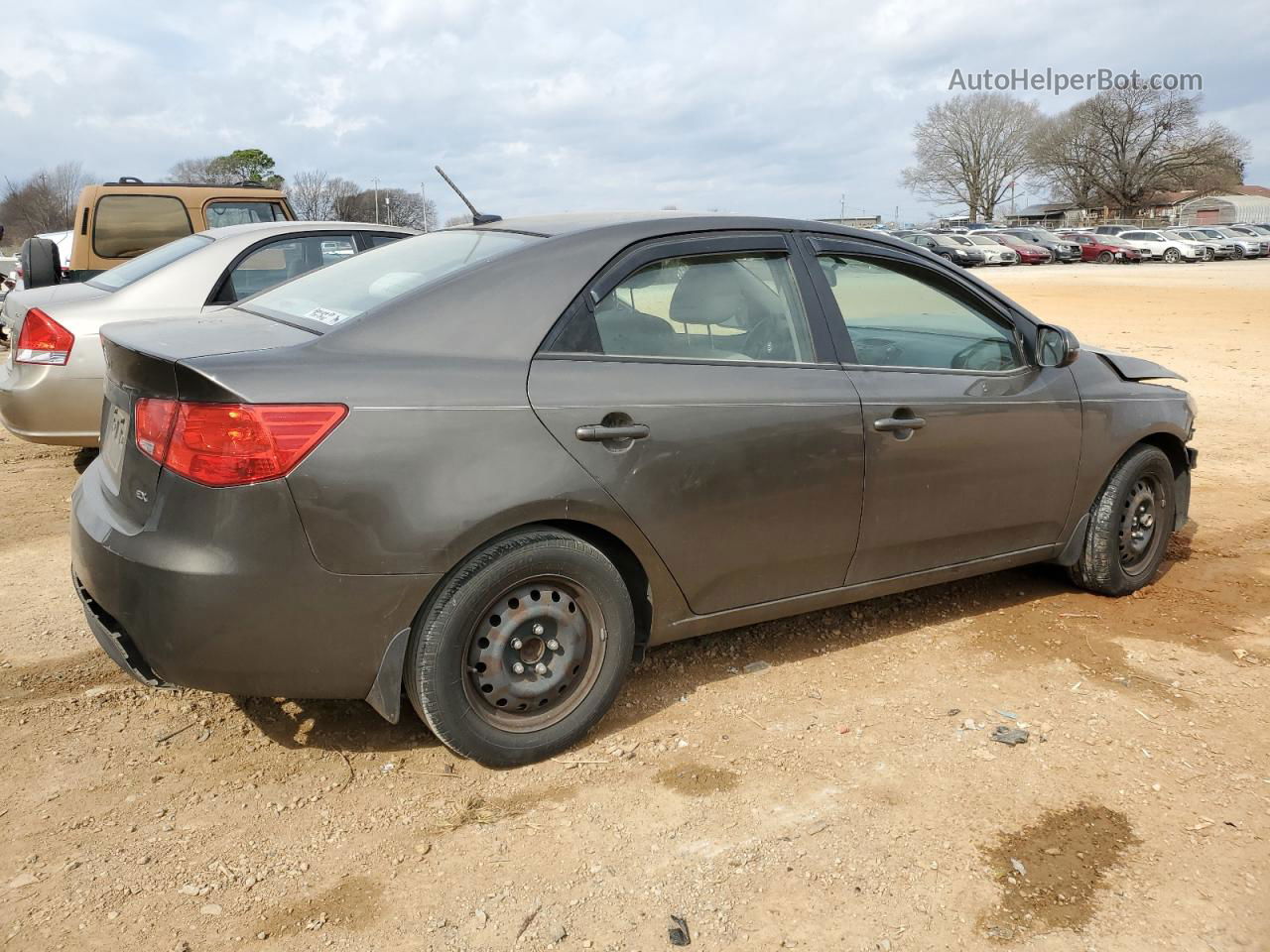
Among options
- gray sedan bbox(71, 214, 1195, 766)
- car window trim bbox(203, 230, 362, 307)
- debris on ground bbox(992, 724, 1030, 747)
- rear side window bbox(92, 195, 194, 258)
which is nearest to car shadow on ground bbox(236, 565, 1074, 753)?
gray sedan bbox(71, 214, 1195, 766)

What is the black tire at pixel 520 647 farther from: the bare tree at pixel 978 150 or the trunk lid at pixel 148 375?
the bare tree at pixel 978 150

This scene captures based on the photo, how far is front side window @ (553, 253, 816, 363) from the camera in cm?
333

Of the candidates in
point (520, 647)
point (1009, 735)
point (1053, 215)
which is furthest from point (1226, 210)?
point (520, 647)

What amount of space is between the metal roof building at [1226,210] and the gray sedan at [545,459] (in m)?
110

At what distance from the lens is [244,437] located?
107 inches

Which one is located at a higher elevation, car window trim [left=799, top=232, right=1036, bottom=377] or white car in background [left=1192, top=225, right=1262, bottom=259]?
car window trim [left=799, top=232, right=1036, bottom=377]

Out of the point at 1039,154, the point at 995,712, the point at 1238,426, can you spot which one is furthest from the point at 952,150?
the point at 995,712

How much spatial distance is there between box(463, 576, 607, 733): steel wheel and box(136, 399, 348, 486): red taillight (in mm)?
690

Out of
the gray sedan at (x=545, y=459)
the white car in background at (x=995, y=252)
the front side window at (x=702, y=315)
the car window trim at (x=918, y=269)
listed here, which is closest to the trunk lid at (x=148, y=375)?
the gray sedan at (x=545, y=459)

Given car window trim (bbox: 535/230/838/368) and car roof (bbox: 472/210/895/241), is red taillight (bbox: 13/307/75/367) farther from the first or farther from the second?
car window trim (bbox: 535/230/838/368)

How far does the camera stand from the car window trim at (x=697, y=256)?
3.26 meters

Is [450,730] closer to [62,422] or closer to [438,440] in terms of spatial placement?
[438,440]

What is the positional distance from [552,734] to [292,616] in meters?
0.88

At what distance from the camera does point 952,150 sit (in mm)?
92562
